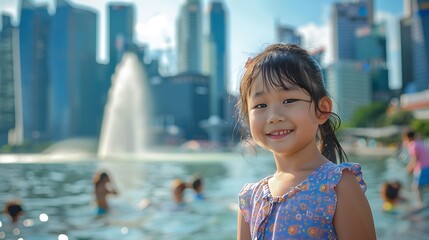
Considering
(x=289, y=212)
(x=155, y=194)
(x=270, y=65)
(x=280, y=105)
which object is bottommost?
(x=155, y=194)

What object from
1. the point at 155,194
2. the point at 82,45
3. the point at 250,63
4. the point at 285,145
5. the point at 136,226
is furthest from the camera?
the point at 82,45

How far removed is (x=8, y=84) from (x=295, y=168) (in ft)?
341

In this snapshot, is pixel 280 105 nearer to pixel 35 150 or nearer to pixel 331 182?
pixel 331 182

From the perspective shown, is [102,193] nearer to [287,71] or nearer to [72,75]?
[287,71]

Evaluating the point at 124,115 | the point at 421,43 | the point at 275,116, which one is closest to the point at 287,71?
the point at 275,116

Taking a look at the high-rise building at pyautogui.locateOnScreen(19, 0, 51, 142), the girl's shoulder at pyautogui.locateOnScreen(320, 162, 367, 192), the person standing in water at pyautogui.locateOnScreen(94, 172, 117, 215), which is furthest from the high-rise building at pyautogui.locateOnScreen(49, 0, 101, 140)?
the girl's shoulder at pyautogui.locateOnScreen(320, 162, 367, 192)

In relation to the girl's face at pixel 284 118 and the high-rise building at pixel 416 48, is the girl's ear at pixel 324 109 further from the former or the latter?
the high-rise building at pixel 416 48

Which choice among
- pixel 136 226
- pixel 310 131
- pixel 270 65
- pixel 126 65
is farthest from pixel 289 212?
pixel 126 65

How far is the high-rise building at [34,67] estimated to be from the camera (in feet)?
335

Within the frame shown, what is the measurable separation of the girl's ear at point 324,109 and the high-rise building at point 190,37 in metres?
154

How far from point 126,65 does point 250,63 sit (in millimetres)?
37469

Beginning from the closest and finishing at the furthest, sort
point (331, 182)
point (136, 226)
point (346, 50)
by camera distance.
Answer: point (331, 182) < point (136, 226) < point (346, 50)

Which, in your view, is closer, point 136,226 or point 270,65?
point 270,65

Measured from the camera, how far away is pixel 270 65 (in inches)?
65.7
